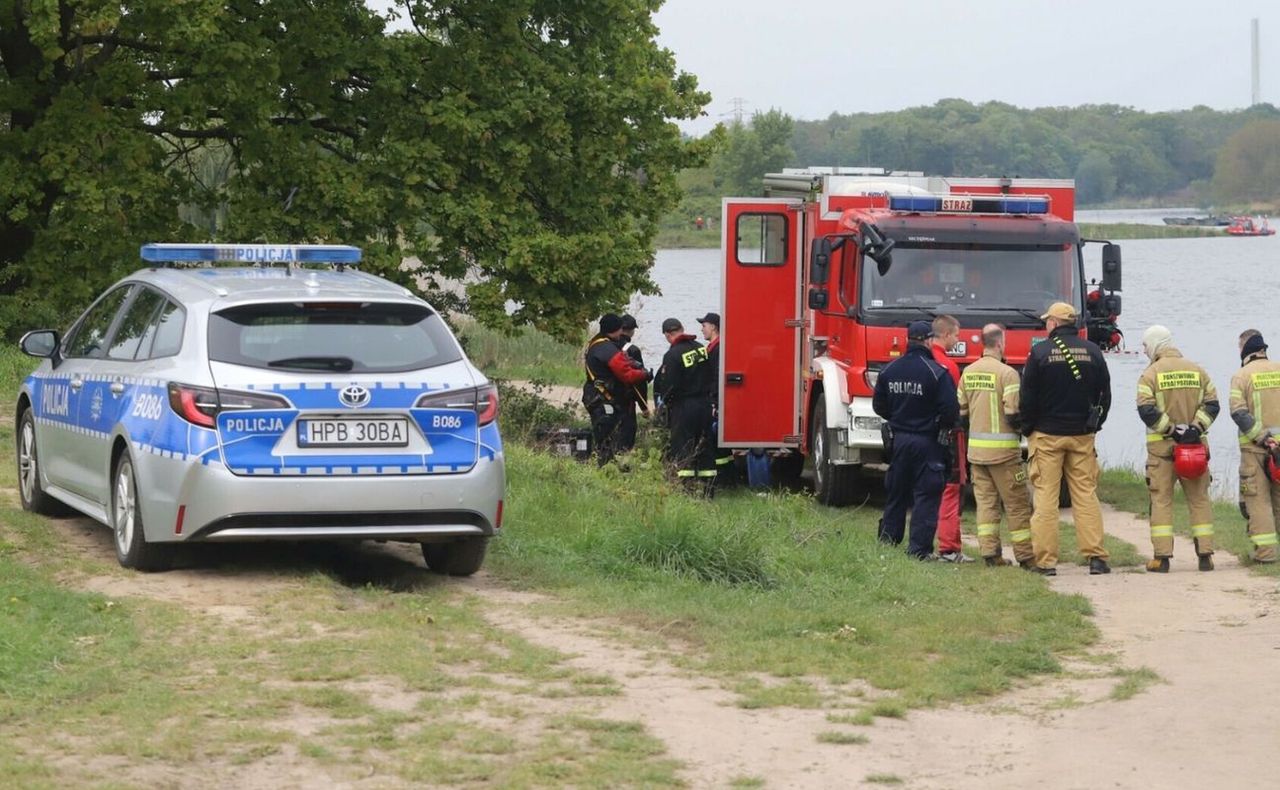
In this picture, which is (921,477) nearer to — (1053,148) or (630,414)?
(630,414)

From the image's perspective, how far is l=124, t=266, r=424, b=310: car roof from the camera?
29.1ft

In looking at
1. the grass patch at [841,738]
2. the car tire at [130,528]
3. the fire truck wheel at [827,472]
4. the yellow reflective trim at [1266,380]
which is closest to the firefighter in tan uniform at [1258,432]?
the yellow reflective trim at [1266,380]

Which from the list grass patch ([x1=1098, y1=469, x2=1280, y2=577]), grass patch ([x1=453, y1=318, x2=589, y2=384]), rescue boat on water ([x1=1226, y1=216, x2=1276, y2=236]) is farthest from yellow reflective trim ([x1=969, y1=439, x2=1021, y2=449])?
rescue boat on water ([x1=1226, y1=216, x2=1276, y2=236])

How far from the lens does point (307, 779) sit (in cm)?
570

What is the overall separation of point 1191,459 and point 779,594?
4.07 meters

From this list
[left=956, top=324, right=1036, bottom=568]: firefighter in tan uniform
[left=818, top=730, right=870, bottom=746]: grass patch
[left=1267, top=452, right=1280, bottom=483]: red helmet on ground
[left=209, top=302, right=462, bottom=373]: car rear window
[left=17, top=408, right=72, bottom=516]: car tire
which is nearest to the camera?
[left=818, top=730, right=870, bottom=746]: grass patch

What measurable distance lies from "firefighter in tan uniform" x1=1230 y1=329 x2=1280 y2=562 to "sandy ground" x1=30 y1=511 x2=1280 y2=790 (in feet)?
10.9

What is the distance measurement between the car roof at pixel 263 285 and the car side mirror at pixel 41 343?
632mm

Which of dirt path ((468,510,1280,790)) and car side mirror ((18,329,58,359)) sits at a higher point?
car side mirror ((18,329,58,359))

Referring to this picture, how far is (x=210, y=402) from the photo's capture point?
27.4 ft

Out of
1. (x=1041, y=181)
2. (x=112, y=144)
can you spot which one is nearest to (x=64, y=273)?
(x=112, y=144)

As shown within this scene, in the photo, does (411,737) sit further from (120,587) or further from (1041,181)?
(1041,181)

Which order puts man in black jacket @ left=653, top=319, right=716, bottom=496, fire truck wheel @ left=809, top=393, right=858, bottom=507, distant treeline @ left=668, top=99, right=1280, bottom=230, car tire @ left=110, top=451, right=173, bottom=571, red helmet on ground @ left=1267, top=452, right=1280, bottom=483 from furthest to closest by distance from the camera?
distant treeline @ left=668, top=99, right=1280, bottom=230 → man in black jacket @ left=653, top=319, right=716, bottom=496 → fire truck wheel @ left=809, top=393, right=858, bottom=507 → red helmet on ground @ left=1267, top=452, right=1280, bottom=483 → car tire @ left=110, top=451, right=173, bottom=571

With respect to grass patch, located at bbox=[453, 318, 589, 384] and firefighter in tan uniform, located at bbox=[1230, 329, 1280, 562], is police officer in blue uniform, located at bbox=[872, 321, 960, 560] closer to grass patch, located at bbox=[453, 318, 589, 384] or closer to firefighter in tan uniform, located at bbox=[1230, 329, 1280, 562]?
firefighter in tan uniform, located at bbox=[1230, 329, 1280, 562]
